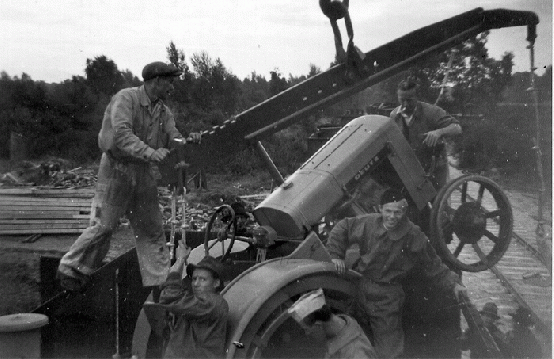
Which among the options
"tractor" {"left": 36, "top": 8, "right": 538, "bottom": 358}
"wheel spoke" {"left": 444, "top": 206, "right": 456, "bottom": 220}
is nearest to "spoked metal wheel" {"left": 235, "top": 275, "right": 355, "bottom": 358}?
"tractor" {"left": 36, "top": 8, "right": 538, "bottom": 358}

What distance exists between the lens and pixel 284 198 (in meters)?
4.00

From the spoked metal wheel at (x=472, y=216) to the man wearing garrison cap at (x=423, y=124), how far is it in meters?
0.33

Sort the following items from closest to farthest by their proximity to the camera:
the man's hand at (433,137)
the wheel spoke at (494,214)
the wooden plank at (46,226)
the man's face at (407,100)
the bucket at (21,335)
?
the bucket at (21,335) < the wheel spoke at (494,214) < the man's hand at (433,137) < the man's face at (407,100) < the wooden plank at (46,226)

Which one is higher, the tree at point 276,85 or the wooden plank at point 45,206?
the tree at point 276,85

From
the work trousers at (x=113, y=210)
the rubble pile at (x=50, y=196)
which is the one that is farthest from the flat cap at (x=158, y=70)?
the rubble pile at (x=50, y=196)

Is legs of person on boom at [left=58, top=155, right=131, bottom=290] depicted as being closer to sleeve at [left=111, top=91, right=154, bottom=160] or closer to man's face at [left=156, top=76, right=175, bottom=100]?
sleeve at [left=111, top=91, right=154, bottom=160]

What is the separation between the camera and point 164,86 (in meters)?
3.97

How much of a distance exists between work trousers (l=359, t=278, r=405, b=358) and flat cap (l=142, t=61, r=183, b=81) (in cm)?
163

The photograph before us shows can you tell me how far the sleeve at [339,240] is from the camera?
12.6 ft

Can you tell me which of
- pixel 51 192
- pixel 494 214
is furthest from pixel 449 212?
pixel 51 192

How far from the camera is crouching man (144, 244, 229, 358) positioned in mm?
3289

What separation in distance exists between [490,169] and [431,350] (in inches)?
48.9

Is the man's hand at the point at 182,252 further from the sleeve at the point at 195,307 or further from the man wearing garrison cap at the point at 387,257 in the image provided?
the man wearing garrison cap at the point at 387,257

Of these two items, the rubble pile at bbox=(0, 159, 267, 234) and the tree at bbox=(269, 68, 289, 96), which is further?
the tree at bbox=(269, 68, 289, 96)
